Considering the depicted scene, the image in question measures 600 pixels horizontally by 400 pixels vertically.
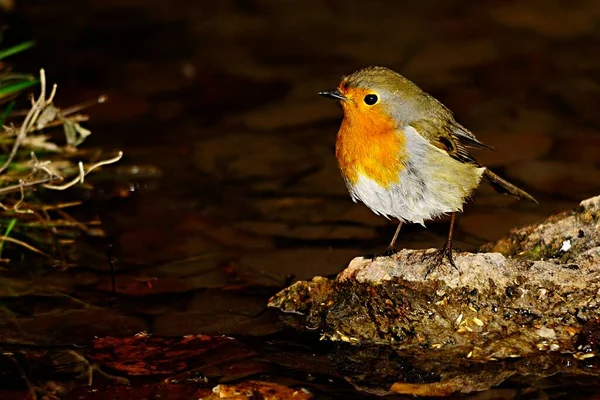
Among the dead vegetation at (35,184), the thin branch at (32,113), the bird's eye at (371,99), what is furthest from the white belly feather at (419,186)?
the thin branch at (32,113)

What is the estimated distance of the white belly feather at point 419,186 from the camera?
4641mm

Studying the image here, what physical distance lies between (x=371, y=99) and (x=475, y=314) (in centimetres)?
111

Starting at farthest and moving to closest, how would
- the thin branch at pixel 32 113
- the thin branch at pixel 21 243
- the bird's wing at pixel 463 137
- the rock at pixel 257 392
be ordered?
the thin branch at pixel 21 243
the thin branch at pixel 32 113
the bird's wing at pixel 463 137
the rock at pixel 257 392

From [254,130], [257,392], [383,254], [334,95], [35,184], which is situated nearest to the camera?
[257,392]

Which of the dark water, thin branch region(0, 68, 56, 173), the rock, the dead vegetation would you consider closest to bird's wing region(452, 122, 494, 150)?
the dark water

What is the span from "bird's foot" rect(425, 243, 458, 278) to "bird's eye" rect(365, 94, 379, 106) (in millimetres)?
762

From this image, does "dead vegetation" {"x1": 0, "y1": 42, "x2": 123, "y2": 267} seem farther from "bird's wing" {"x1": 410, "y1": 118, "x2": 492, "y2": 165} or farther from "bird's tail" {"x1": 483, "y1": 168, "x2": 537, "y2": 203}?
"bird's tail" {"x1": 483, "y1": 168, "x2": 537, "y2": 203}

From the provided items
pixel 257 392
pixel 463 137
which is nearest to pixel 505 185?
pixel 463 137

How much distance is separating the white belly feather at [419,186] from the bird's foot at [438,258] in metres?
0.23

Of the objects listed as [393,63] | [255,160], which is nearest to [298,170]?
[255,160]

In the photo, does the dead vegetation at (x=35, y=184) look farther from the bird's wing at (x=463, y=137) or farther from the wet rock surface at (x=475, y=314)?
the bird's wing at (x=463, y=137)

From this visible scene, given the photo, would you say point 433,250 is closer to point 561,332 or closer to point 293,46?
point 561,332

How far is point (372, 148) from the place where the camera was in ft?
15.1

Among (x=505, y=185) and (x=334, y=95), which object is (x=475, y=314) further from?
(x=334, y=95)
